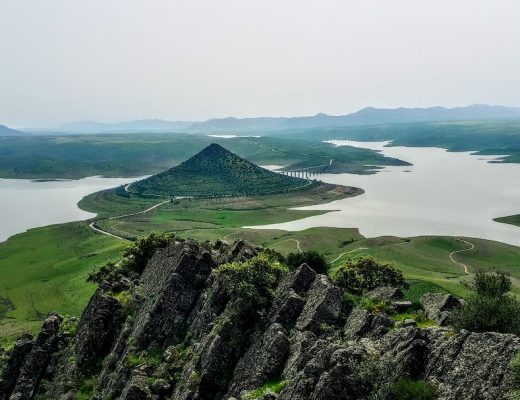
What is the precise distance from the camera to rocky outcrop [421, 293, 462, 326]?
113 ft

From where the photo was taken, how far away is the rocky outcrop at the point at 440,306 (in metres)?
34.6

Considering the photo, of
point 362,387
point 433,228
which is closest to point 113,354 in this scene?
point 362,387

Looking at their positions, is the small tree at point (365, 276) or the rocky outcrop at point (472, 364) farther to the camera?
the small tree at point (365, 276)

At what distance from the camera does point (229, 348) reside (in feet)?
112


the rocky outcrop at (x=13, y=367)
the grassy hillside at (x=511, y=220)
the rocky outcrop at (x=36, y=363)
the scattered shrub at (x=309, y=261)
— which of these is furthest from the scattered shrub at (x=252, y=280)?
the grassy hillside at (x=511, y=220)

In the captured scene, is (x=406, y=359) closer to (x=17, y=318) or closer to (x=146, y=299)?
(x=146, y=299)

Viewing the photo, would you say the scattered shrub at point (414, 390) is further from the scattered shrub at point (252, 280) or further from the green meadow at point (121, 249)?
the green meadow at point (121, 249)

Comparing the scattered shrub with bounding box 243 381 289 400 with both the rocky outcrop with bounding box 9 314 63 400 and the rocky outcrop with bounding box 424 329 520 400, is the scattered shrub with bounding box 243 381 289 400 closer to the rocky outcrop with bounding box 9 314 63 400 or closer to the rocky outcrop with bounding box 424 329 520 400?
the rocky outcrop with bounding box 424 329 520 400

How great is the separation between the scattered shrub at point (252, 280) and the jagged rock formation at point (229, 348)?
534mm

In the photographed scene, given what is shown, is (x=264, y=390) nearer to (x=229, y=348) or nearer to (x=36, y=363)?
(x=229, y=348)

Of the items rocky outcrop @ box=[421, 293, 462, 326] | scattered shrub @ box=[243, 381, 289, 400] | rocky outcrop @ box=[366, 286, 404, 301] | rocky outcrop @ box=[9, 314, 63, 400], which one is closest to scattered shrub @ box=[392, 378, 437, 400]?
scattered shrub @ box=[243, 381, 289, 400]

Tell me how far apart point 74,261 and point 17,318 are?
45.2 m

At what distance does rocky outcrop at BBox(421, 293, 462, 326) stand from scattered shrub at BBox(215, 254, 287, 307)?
12.0 meters

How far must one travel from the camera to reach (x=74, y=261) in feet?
478
